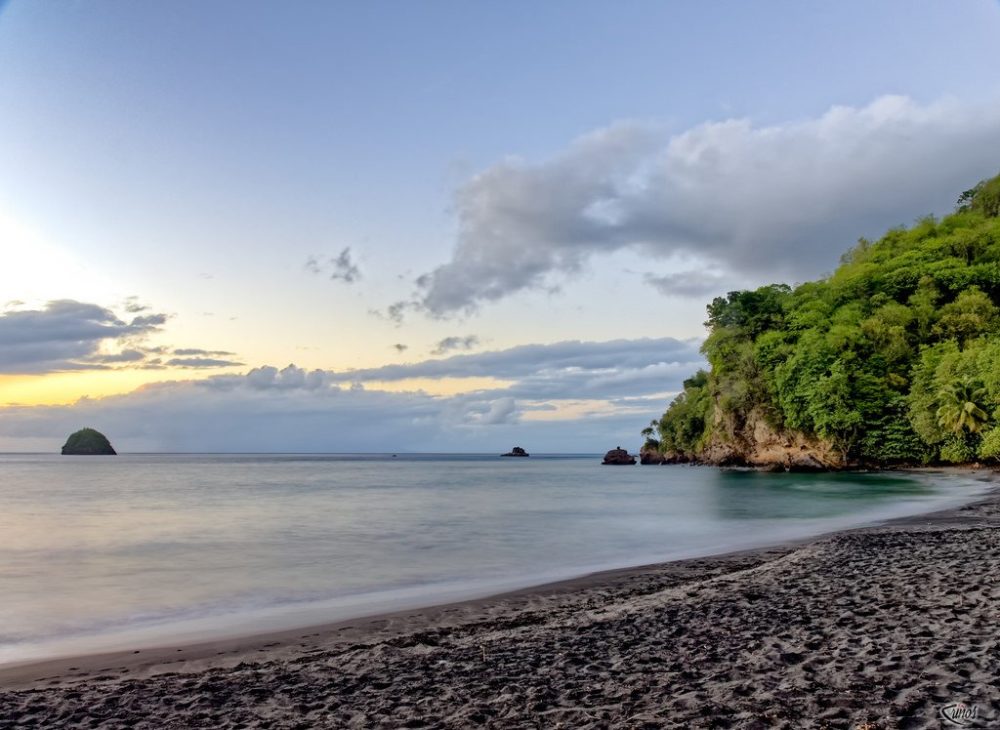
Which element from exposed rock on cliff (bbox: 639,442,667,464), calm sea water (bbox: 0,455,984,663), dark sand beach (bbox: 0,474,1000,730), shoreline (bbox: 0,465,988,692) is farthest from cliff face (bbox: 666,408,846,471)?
dark sand beach (bbox: 0,474,1000,730)

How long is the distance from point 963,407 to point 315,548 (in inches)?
2058

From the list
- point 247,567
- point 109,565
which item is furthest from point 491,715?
point 109,565

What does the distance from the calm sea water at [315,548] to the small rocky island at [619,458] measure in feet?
302

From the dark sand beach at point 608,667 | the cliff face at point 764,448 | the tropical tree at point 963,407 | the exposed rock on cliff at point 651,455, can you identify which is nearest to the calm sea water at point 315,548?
the dark sand beach at point 608,667

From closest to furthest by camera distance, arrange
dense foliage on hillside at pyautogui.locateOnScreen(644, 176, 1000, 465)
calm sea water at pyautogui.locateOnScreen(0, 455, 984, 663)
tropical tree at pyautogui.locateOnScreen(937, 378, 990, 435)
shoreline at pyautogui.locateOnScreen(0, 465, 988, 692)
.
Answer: shoreline at pyautogui.locateOnScreen(0, 465, 988, 692)
calm sea water at pyautogui.locateOnScreen(0, 455, 984, 663)
tropical tree at pyautogui.locateOnScreen(937, 378, 990, 435)
dense foliage on hillside at pyautogui.locateOnScreen(644, 176, 1000, 465)

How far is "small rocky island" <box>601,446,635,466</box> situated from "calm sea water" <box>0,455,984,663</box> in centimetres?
9194

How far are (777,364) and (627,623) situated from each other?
6882 centimetres

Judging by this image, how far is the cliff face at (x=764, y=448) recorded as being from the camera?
6782 centimetres

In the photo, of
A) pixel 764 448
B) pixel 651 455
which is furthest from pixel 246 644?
pixel 651 455

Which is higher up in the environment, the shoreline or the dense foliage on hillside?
the dense foliage on hillside

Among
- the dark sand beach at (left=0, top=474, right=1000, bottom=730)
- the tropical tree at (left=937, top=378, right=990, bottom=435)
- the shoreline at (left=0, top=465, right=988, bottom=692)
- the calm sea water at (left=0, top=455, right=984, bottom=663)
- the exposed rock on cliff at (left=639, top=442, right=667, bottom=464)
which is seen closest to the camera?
the dark sand beach at (left=0, top=474, right=1000, bottom=730)

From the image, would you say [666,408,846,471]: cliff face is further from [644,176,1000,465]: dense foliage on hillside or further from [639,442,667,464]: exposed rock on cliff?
[639,442,667,464]: exposed rock on cliff

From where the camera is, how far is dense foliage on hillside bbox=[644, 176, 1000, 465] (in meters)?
54.4

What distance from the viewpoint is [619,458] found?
136 m
